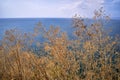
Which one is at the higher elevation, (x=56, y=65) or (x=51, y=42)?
(x=51, y=42)

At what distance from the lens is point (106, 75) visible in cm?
1869

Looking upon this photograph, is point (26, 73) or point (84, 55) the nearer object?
point (84, 55)

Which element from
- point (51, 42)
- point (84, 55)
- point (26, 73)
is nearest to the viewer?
point (51, 42)

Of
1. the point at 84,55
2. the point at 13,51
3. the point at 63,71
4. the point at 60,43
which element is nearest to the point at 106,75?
the point at 84,55

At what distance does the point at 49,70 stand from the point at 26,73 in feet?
9.18

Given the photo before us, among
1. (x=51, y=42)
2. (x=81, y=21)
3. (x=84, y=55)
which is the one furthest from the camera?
(x=84, y=55)

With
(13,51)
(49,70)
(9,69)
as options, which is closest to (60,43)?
(49,70)

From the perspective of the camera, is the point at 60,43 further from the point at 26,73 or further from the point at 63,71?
the point at 26,73

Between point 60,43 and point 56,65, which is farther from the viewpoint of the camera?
point 56,65

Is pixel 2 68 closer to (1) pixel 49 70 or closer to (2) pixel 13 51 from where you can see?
(2) pixel 13 51

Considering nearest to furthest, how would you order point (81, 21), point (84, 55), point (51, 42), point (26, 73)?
point (51, 42) < point (81, 21) < point (84, 55) < point (26, 73)

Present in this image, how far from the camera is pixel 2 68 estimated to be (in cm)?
1897

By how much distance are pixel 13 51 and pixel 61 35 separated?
4451 mm

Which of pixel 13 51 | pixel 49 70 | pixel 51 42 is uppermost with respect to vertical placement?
pixel 51 42
